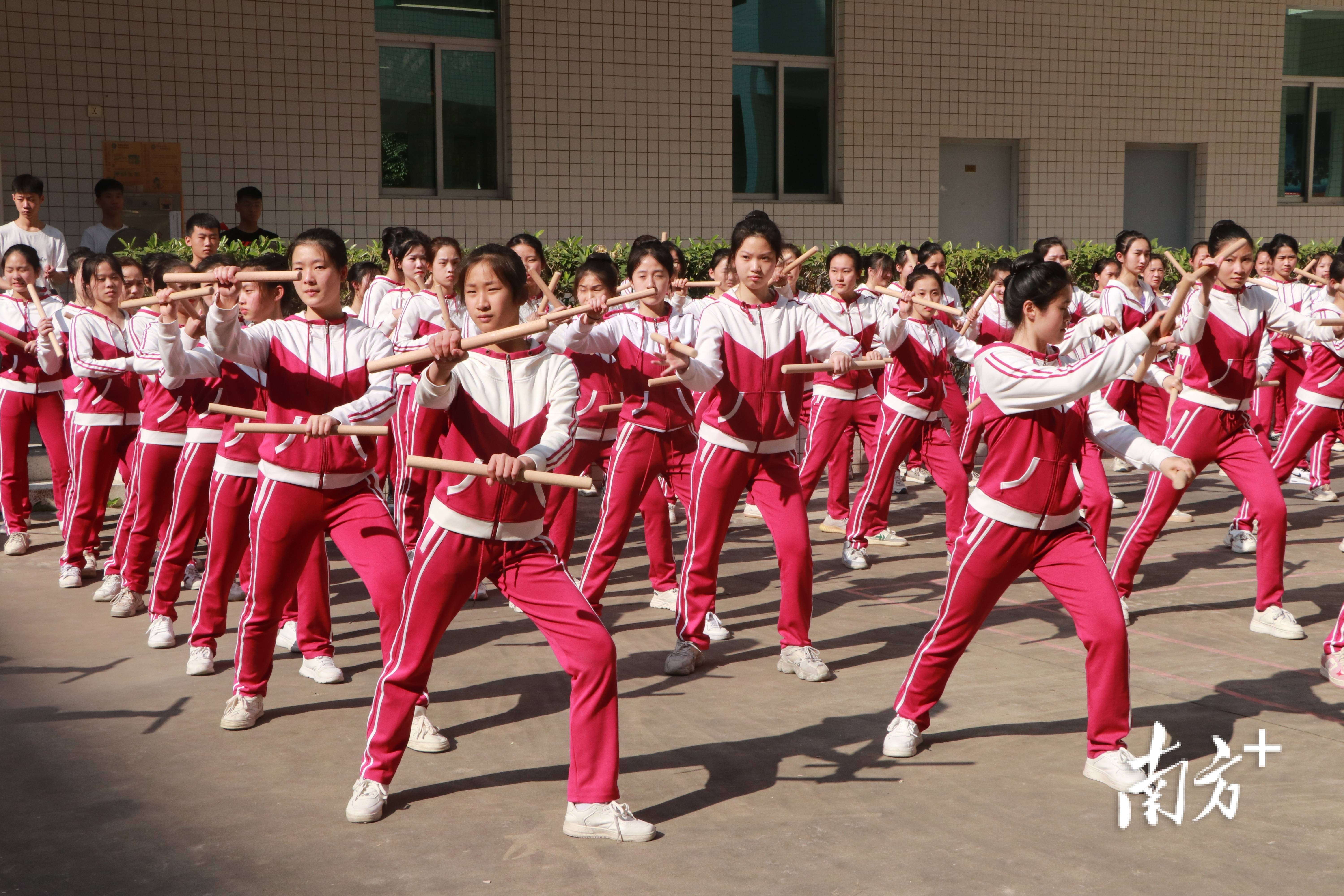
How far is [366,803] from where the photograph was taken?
4043 mm

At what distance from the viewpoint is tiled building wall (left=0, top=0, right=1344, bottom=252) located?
10945 mm

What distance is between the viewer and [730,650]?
6.10 m

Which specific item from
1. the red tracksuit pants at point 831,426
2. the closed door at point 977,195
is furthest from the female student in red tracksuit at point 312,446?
the closed door at point 977,195

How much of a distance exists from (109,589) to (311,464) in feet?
9.62

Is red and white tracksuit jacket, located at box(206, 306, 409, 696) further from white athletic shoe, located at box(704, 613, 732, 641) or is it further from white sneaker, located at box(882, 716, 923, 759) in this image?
white athletic shoe, located at box(704, 613, 732, 641)

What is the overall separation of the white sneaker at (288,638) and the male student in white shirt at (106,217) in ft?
17.2

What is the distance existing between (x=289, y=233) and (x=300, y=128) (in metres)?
0.90

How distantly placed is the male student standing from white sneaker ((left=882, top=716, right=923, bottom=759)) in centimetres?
745

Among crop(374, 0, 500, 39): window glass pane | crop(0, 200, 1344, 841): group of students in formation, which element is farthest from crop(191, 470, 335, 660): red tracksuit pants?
crop(374, 0, 500, 39): window glass pane

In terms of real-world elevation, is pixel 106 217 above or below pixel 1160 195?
below

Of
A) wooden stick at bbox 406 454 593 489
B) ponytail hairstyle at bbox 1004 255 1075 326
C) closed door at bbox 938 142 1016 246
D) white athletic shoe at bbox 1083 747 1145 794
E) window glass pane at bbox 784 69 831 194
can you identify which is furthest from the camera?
closed door at bbox 938 142 1016 246

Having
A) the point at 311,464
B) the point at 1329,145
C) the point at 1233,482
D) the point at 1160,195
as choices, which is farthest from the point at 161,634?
the point at 1329,145

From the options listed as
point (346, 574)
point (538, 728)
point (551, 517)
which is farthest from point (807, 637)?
point (346, 574)

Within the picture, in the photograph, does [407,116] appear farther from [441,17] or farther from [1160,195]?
[1160,195]
